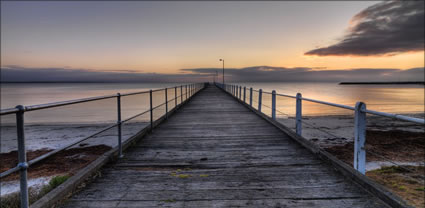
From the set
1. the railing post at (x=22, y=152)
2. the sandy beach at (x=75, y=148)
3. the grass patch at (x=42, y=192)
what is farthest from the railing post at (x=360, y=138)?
the grass patch at (x=42, y=192)

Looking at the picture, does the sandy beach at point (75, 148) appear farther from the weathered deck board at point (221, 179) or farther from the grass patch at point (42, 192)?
the grass patch at point (42, 192)

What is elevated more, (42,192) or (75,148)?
(42,192)

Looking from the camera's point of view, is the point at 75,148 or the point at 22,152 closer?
the point at 22,152

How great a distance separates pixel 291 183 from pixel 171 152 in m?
2.45

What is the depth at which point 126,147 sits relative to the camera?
5.11m

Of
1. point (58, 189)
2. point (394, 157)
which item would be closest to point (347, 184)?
point (58, 189)

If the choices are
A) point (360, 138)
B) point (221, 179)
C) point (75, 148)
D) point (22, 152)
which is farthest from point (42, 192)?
point (75, 148)

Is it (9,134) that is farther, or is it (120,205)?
(9,134)

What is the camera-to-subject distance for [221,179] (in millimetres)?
3559

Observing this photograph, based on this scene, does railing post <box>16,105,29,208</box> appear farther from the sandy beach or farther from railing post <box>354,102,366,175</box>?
the sandy beach

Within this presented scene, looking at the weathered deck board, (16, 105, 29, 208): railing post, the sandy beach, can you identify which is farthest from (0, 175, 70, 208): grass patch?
the sandy beach

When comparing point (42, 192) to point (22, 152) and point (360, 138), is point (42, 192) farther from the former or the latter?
point (360, 138)

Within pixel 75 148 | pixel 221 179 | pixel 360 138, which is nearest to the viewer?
pixel 360 138

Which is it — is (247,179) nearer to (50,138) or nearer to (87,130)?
(50,138)
